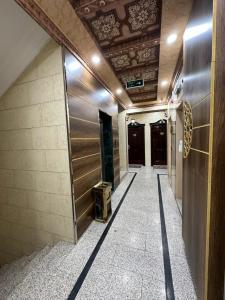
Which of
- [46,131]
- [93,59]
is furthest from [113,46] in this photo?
[46,131]

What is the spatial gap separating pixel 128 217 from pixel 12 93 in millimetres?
3090

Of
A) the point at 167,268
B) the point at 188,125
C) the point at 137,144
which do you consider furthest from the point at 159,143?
the point at 167,268

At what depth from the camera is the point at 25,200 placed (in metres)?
2.54

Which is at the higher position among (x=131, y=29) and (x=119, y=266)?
(x=131, y=29)

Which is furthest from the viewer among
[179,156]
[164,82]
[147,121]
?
[147,121]

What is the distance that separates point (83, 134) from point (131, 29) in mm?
1751

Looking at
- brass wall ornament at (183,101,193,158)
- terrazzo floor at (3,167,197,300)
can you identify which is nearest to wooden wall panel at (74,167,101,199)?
terrazzo floor at (3,167,197,300)

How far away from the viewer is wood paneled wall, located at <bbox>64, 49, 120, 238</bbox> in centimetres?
223

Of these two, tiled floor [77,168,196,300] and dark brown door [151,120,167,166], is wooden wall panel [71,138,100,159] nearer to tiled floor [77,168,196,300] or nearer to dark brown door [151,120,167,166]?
tiled floor [77,168,196,300]

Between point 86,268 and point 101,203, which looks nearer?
point 86,268

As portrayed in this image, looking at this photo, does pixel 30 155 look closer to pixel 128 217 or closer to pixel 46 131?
pixel 46 131

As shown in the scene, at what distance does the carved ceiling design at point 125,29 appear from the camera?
1.70 meters

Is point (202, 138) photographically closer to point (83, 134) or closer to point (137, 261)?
point (137, 261)

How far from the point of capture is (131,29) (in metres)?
2.10
